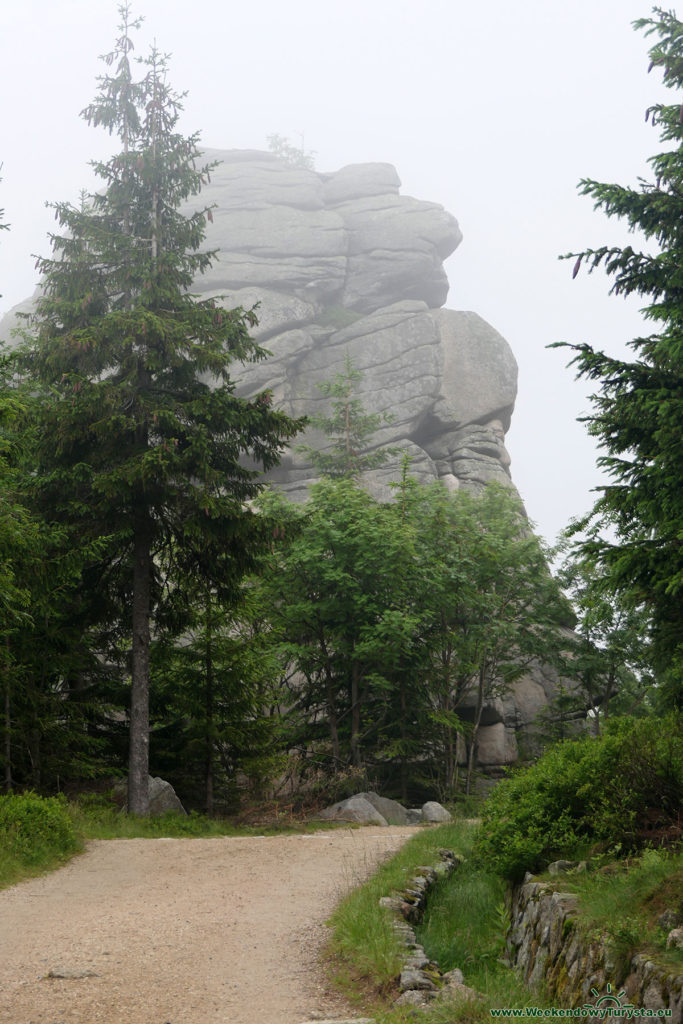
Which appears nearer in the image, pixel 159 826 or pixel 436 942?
pixel 436 942

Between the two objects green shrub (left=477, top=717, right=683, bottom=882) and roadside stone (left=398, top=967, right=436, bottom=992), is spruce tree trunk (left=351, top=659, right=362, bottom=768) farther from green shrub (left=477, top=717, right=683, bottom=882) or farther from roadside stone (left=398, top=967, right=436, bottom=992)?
roadside stone (left=398, top=967, right=436, bottom=992)

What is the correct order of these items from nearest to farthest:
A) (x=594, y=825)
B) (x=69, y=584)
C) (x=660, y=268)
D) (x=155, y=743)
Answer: (x=594, y=825), (x=660, y=268), (x=69, y=584), (x=155, y=743)

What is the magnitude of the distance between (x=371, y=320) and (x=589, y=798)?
42840mm

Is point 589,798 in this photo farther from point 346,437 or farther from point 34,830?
point 346,437

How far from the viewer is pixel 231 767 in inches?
709

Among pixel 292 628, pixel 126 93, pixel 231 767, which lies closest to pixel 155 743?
pixel 231 767

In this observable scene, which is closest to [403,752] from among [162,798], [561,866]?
[162,798]

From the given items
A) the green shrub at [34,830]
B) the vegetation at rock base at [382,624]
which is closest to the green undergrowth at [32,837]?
the green shrub at [34,830]

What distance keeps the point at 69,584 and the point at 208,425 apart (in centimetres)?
400

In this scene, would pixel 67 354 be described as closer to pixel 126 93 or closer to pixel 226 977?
pixel 126 93

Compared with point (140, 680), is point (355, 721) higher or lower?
lower

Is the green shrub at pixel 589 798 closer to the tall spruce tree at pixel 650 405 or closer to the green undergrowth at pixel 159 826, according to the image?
the tall spruce tree at pixel 650 405

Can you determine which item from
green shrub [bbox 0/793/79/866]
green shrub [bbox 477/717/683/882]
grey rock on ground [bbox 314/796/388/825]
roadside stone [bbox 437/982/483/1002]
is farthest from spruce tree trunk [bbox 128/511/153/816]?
roadside stone [bbox 437/982/483/1002]

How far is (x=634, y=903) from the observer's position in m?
5.57
